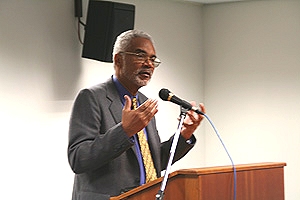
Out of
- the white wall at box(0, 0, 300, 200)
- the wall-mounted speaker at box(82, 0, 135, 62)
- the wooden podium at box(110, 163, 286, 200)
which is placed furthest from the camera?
the wall-mounted speaker at box(82, 0, 135, 62)

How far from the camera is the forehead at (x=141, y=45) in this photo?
2.96 m

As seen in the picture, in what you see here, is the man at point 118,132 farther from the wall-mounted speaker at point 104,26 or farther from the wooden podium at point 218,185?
the wall-mounted speaker at point 104,26

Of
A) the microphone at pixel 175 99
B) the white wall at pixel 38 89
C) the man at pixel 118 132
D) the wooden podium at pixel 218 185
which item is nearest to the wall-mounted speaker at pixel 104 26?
the white wall at pixel 38 89

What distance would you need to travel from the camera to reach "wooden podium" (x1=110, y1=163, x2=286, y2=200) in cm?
236

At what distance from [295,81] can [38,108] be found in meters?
2.29

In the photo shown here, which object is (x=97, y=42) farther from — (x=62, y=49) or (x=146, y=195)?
(x=146, y=195)

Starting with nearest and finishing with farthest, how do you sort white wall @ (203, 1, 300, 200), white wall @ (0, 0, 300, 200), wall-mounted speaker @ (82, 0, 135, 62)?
1. white wall @ (0, 0, 300, 200)
2. wall-mounted speaker @ (82, 0, 135, 62)
3. white wall @ (203, 1, 300, 200)

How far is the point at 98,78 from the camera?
193 inches

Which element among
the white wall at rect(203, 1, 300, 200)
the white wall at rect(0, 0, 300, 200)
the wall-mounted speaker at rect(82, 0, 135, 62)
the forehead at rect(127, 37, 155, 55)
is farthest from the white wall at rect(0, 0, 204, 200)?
the forehead at rect(127, 37, 155, 55)

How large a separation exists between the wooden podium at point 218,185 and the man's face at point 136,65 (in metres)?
0.64

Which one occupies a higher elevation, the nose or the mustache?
the nose

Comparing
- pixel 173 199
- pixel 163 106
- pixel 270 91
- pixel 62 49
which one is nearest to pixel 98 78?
pixel 62 49

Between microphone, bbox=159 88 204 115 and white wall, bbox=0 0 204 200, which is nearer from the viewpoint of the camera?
microphone, bbox=159 88 204 115

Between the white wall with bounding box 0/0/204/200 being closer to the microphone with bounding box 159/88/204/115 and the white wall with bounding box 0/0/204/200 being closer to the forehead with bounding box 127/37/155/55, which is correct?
the forehead with bounding box 127/37/155/55
